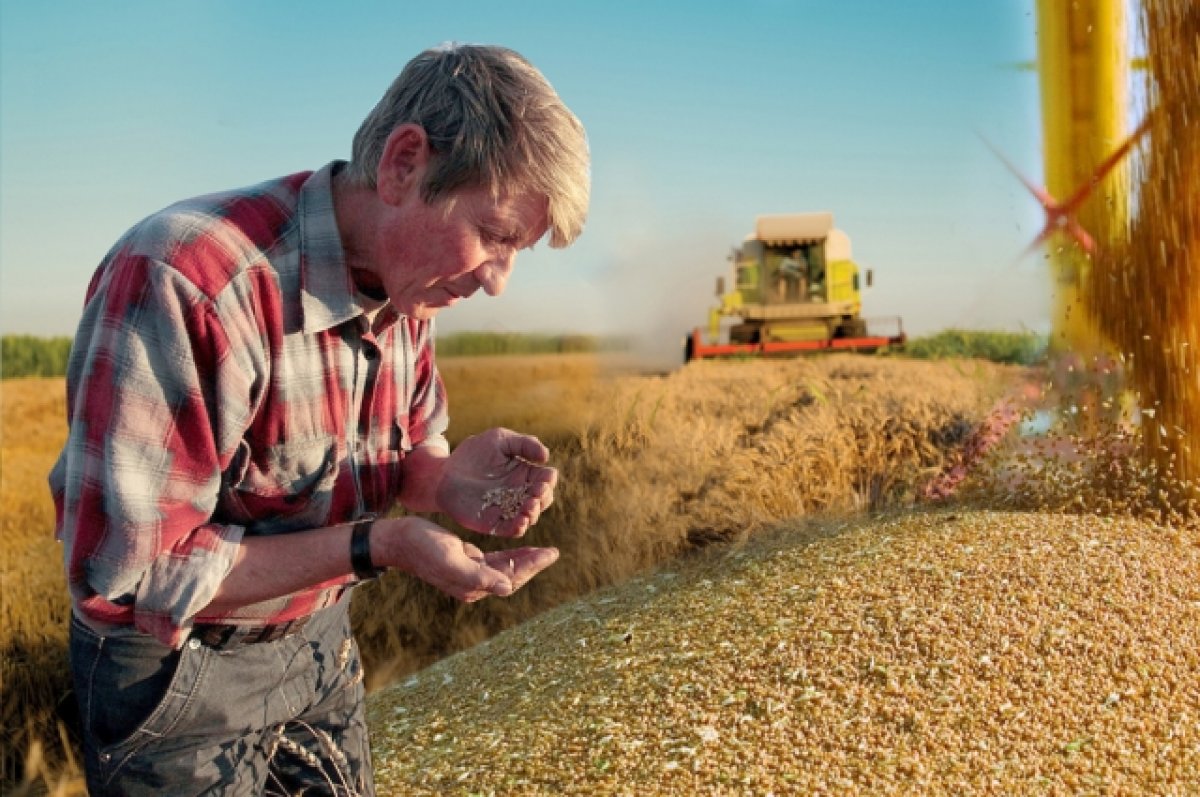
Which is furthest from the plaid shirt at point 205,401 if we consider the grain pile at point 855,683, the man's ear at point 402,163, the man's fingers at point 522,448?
the grain pile at point 855,683

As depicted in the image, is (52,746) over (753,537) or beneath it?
beneath

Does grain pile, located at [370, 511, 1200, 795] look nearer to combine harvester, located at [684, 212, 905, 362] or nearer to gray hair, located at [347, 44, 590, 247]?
gray hair, located at [347, 44, 590, 247]

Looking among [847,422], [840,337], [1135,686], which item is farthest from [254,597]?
[840,337]

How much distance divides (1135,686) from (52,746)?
12.6 ft

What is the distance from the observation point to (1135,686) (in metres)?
2.90

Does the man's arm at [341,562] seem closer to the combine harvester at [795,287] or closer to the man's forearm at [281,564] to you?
the man's forearm at [281,564]

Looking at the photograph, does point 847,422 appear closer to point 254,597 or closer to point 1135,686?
point 1135,686

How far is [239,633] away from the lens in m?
1.67

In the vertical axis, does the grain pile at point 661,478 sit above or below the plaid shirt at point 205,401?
below

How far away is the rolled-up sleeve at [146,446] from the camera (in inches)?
55.4

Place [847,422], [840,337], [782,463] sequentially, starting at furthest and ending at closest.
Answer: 1. [840,337]
2. [847,422]
3. [782,463]

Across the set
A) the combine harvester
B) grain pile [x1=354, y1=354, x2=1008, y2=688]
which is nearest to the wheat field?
grain pile [x1=354, y1=354, x2=1008, y2=688]

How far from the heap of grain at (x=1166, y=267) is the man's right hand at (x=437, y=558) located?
3.40 m

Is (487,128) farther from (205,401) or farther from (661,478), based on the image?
(661,478)
